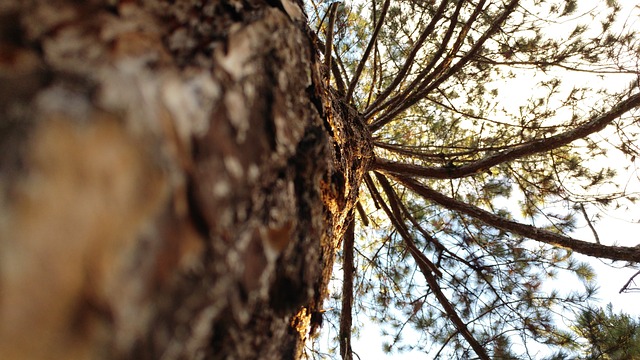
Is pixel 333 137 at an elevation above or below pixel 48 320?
above

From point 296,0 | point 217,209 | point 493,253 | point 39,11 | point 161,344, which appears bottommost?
point 161,344

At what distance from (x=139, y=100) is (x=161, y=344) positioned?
0.60ft

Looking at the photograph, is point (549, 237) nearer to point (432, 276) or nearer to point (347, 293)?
point (432, 276)

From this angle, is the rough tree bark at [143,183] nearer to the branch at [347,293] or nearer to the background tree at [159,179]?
the background tree at [159,179]

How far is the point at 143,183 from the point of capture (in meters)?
0.28

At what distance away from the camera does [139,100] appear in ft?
0.96

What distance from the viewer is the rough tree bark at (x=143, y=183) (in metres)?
0.24

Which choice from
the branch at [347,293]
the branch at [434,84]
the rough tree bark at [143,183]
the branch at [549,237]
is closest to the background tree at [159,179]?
the rough tree bark at [143,183]

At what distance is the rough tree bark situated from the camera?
0.80 ft

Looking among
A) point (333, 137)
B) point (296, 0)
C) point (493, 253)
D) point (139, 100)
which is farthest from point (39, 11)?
point (493, 253)

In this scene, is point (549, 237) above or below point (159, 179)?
above

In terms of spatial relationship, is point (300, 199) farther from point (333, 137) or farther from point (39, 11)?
point (333, 137)

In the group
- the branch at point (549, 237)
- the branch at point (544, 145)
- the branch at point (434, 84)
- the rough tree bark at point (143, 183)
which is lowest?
the rough tree bark at point (143, 183)

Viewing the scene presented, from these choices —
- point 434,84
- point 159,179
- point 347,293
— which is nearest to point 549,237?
point 434,84
